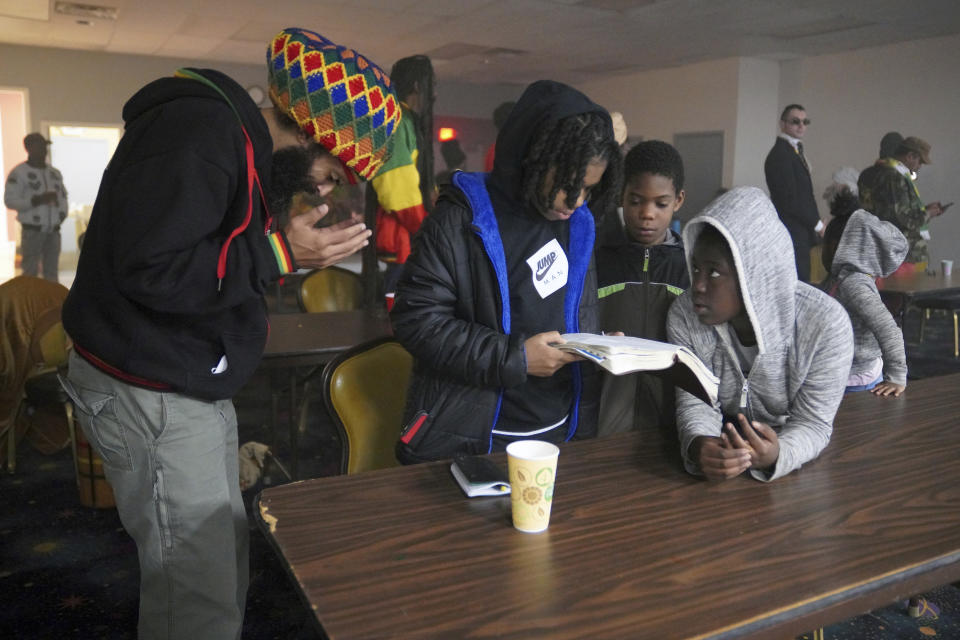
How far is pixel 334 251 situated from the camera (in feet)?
4.36

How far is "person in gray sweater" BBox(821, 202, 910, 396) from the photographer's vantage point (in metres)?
2.05

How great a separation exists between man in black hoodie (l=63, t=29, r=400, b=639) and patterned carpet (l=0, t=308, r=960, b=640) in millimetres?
427

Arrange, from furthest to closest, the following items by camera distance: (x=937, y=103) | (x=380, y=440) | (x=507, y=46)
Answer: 1. (x=507, y=46)
2. (x=937, y=103)
3. (x=380, y=440)

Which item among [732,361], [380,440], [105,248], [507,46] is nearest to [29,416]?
[380,440]

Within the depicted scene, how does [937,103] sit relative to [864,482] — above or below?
above

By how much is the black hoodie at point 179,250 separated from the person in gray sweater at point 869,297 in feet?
5.23

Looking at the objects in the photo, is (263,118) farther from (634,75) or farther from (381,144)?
(634,75)

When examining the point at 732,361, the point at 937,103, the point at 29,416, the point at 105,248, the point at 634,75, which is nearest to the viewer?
the point at 105,248

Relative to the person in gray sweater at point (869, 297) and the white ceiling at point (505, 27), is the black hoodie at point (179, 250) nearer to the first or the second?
the person in gray sweater at point (869, 297)

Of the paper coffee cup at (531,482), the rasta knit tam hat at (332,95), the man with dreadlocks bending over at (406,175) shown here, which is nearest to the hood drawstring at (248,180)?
the rasta knit tam hat at (332,95)

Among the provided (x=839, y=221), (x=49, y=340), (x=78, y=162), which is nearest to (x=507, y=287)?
(x=839, y=221)

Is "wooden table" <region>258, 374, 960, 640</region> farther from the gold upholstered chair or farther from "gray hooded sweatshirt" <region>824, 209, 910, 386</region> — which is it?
"gray hooded sweatshirt" <region>824, 209, 910, 386</region>

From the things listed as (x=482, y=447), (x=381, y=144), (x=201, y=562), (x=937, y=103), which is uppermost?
(x=937, y=103)

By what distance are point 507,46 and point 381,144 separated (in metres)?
7.98
